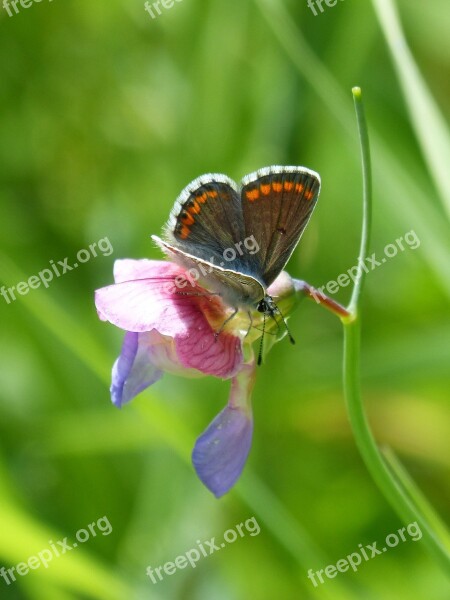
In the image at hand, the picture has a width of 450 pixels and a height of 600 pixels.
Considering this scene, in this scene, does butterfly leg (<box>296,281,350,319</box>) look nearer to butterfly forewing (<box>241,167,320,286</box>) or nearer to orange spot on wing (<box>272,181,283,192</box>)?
butterfly forewing (<box>241,167,320,286</box>)

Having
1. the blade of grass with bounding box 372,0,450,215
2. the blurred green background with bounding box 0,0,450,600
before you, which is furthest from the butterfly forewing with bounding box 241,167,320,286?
the blurred green background with bounding box 0,0,450,600

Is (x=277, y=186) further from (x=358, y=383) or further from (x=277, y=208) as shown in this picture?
(x=358, y=383)

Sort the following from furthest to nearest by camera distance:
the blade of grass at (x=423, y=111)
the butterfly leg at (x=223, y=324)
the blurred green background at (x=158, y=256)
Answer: the blurred green background at (x=158, y=256) → the blade of grass at (x=423, y=111) → the butterfly leg at (x=223, y=324)

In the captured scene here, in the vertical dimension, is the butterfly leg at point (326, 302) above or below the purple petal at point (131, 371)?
below

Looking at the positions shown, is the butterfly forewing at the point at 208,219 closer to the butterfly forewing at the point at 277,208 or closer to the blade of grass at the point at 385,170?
the butterfly forewing at the point at 277,208

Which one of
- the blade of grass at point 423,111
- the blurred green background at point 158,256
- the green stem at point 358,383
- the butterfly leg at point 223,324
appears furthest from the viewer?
the blurred green background at point 158,256

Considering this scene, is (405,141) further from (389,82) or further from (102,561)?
(102,561)

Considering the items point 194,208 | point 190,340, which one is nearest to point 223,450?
point 190,340

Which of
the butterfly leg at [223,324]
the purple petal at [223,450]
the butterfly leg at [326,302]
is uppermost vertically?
the butterfly leg at [223,324]

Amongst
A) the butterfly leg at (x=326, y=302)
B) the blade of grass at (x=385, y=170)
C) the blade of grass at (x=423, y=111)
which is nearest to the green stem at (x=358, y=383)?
the butterfly leg at (x=326, y=302)
